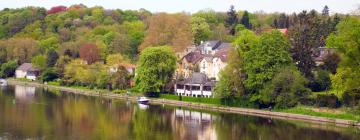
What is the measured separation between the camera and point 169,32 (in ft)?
267

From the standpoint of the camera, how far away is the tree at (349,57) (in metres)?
42.1

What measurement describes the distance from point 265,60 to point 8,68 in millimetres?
54618

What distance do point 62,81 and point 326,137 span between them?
45459 millimetres

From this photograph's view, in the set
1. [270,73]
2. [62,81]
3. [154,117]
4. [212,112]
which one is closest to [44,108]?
[154,117]

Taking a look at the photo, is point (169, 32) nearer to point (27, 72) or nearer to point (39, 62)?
point (39, 62)

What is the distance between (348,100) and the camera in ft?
148

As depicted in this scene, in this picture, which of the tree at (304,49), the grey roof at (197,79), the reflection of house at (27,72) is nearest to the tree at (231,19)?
the reflection of house at (27,72)

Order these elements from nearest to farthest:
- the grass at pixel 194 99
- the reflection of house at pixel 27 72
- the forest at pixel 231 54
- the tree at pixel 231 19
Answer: the forest at pixel 231 54 < the grass at pixel 194 99 < the reflection of house at pixel 27 72 < the tree at pixel 231 19

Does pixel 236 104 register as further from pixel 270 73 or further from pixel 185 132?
pixel 185 132

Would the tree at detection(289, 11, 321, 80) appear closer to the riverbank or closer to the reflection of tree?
the riverbank

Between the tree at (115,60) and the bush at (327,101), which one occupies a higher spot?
the tree at (115,60)

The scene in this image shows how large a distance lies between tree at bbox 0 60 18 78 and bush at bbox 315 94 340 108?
193 feet

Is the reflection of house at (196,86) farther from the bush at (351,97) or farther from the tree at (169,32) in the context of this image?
the tree at (169,32)

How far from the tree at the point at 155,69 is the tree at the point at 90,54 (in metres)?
22.9
